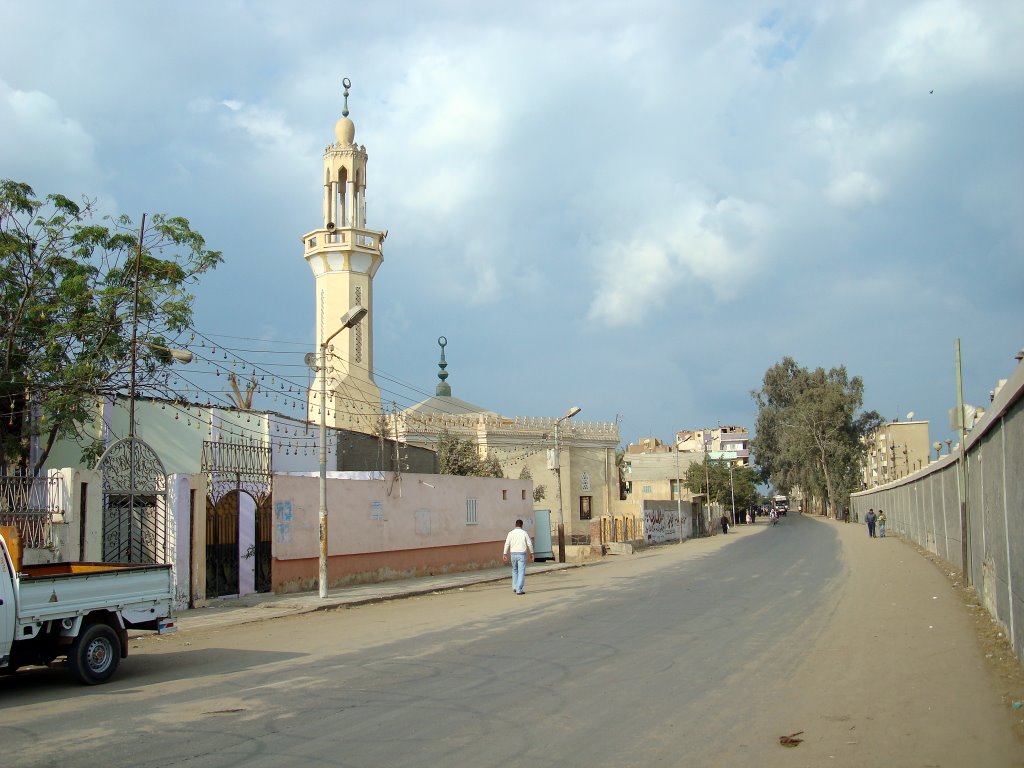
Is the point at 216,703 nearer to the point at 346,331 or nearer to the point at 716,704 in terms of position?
the point at 716,704

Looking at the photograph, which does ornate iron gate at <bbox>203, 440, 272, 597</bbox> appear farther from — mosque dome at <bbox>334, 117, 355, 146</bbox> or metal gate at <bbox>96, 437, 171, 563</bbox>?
mosque dome at <bbox>334, 117, 355, 146</bbox>

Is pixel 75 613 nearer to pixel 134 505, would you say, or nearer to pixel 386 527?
pixel 134 505

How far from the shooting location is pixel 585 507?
5741cm

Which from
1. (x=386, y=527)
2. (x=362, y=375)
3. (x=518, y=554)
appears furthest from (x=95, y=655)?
(x=362, y=375)

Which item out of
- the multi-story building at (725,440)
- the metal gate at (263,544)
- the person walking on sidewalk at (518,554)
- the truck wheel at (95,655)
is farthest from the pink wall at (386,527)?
the multi-story building at (725,440)

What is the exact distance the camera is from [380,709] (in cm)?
841

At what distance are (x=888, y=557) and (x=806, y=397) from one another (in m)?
54.1

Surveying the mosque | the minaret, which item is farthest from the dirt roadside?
the minaret

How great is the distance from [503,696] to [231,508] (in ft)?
43.5

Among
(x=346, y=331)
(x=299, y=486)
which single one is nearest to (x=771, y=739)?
(x=299, y=486)

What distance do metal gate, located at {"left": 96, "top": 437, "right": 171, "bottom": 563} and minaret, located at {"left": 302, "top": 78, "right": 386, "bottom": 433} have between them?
74.9 ft

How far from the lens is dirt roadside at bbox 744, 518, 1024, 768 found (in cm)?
687

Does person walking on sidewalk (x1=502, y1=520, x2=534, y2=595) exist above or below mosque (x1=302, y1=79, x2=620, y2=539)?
below

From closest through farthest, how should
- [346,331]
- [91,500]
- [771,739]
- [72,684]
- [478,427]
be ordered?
[771,739], [72,684], [91,500], [346,331], [478,427]
